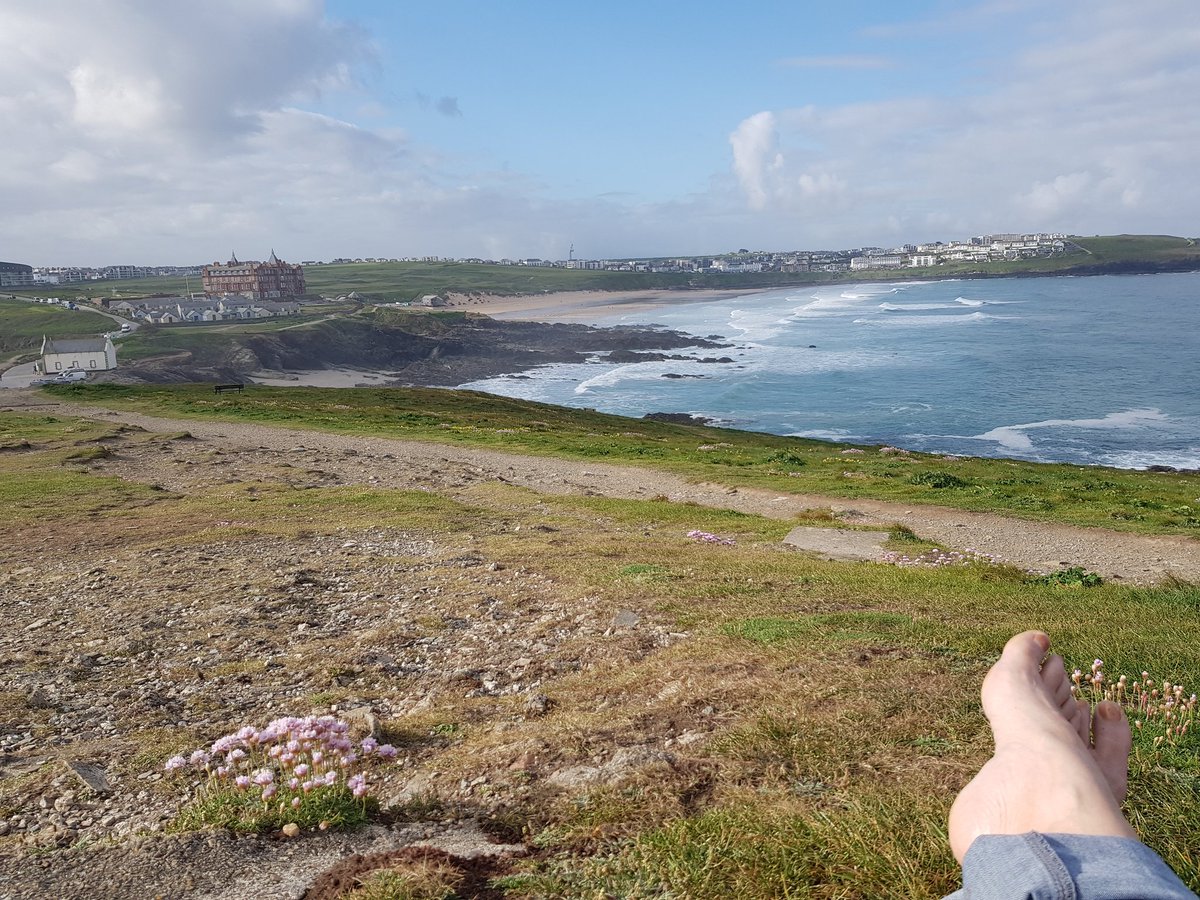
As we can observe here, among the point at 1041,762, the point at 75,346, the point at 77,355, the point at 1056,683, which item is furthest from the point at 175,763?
the point at 75,346

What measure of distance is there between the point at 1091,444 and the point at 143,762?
2191 inches

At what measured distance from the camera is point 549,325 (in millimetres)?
138250

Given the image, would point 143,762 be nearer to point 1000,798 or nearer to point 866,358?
point 1000,798

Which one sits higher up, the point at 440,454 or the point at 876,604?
the point at 876,604

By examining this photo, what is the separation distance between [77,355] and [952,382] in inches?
3390

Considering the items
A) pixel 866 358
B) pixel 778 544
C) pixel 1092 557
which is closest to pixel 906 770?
pixel 778 544

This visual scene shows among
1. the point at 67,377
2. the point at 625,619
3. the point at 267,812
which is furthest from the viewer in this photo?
the point at 67,377

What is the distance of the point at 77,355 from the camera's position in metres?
79.4

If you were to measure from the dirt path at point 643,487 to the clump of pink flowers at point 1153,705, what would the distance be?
945 centimetres

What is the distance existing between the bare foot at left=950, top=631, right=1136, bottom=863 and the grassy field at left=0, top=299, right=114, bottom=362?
11321 cm

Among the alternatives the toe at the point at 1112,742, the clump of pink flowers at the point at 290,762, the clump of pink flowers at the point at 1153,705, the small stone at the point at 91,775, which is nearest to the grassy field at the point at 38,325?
the small stone at the point at 91,775

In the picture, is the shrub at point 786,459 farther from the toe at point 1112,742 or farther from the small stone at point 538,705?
the toe at point 1112,742

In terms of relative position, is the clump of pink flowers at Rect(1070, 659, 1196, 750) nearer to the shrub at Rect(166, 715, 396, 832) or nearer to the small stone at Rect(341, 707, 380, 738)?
the shrub at Rect(166, 715, 396, 832)

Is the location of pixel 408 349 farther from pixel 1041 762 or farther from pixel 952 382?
pixel 1041 762
